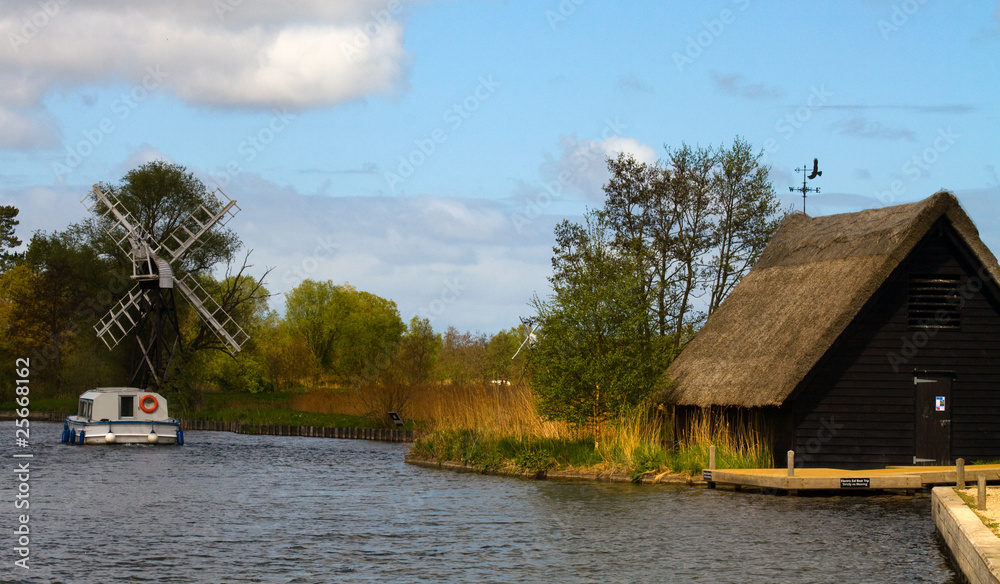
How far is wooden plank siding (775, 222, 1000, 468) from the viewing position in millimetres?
26656

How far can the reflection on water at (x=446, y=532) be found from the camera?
629 inches

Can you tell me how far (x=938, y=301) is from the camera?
27.3 metres

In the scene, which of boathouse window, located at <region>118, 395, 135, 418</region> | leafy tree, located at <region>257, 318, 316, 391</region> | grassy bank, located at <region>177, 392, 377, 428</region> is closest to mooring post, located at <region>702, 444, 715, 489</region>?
grassy bank, located at <region>177, 392, 377, 428</region>

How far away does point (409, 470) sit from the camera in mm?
32406

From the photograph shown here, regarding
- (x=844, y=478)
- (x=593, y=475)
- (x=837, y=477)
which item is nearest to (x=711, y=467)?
(x=837, y=477)

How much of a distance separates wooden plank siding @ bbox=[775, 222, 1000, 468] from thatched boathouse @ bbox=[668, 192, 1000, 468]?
0.08 feet

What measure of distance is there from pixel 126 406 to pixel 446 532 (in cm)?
2679

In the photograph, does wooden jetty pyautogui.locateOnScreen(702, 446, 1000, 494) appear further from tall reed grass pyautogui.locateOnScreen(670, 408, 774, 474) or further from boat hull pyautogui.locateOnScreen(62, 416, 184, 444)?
boat hull pyautogui.locateOnScreen(62, 416, 184, 444)

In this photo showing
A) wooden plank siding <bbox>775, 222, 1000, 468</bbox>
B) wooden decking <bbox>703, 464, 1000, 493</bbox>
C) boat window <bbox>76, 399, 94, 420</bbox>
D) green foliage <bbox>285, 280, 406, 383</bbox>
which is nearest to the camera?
wooden decking <bbox>703, 464, 1000, 493</bbox>

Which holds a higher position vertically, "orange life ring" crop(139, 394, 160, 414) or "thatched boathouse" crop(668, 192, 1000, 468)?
"thatched boathouse" crop(668, 192, 1000, 468)

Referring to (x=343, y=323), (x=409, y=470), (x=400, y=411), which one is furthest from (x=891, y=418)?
(x=343, y=323)

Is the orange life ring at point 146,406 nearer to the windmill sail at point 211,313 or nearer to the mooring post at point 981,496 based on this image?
the windmill sail at point 211,313

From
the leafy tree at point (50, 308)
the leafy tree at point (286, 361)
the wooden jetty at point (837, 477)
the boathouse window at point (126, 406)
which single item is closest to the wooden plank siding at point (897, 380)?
the wooden jetty at point (837, 477)

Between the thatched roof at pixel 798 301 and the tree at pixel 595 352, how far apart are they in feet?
4.38
